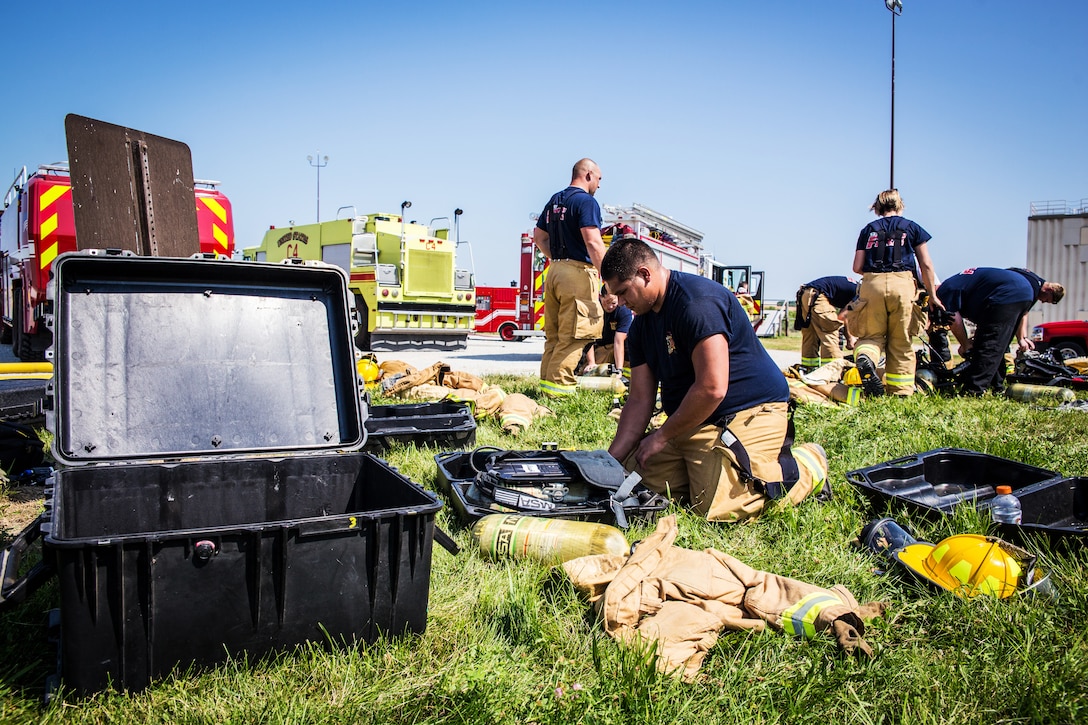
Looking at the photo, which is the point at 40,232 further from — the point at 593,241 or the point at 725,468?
the point at 725,468

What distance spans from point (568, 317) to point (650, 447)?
307 cm

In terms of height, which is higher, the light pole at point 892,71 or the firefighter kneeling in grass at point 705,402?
the light pole at point 892,71

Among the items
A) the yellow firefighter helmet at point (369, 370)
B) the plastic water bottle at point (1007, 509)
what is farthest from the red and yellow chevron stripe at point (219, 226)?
the plastic water bottle at point (1007, 509)

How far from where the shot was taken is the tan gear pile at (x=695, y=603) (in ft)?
7.46

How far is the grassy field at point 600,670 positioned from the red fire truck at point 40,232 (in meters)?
6.57

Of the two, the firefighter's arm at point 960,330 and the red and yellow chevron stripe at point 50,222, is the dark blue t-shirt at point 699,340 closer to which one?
the firefighter's arm at point 960,330

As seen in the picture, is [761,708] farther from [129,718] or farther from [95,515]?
[95,515]

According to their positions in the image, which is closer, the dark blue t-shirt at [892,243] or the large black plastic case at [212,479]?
the large black plastic case at [212,479]

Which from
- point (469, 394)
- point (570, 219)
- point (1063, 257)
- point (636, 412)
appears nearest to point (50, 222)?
point (469, 394)

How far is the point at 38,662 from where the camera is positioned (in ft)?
6.88

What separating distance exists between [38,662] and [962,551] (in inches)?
122

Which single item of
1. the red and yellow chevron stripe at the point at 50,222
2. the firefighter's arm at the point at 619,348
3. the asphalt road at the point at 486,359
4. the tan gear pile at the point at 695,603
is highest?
the red and yellow chevron stripe at the point at 50,222

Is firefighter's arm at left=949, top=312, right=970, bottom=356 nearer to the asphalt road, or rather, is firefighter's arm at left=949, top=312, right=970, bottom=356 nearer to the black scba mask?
the asphalt road

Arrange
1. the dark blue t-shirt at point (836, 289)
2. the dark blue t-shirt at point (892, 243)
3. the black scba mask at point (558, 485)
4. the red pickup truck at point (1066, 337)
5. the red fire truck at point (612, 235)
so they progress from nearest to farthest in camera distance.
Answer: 1. the black scba mask at point (558, 485)
2. the dark blue t-shirt at point (892, 243)
3. the dark blue t-shirt at point (836, 289)
4. the red pickup truck at point (1066, 337)
5. the red fire truck at point (612, 235)
